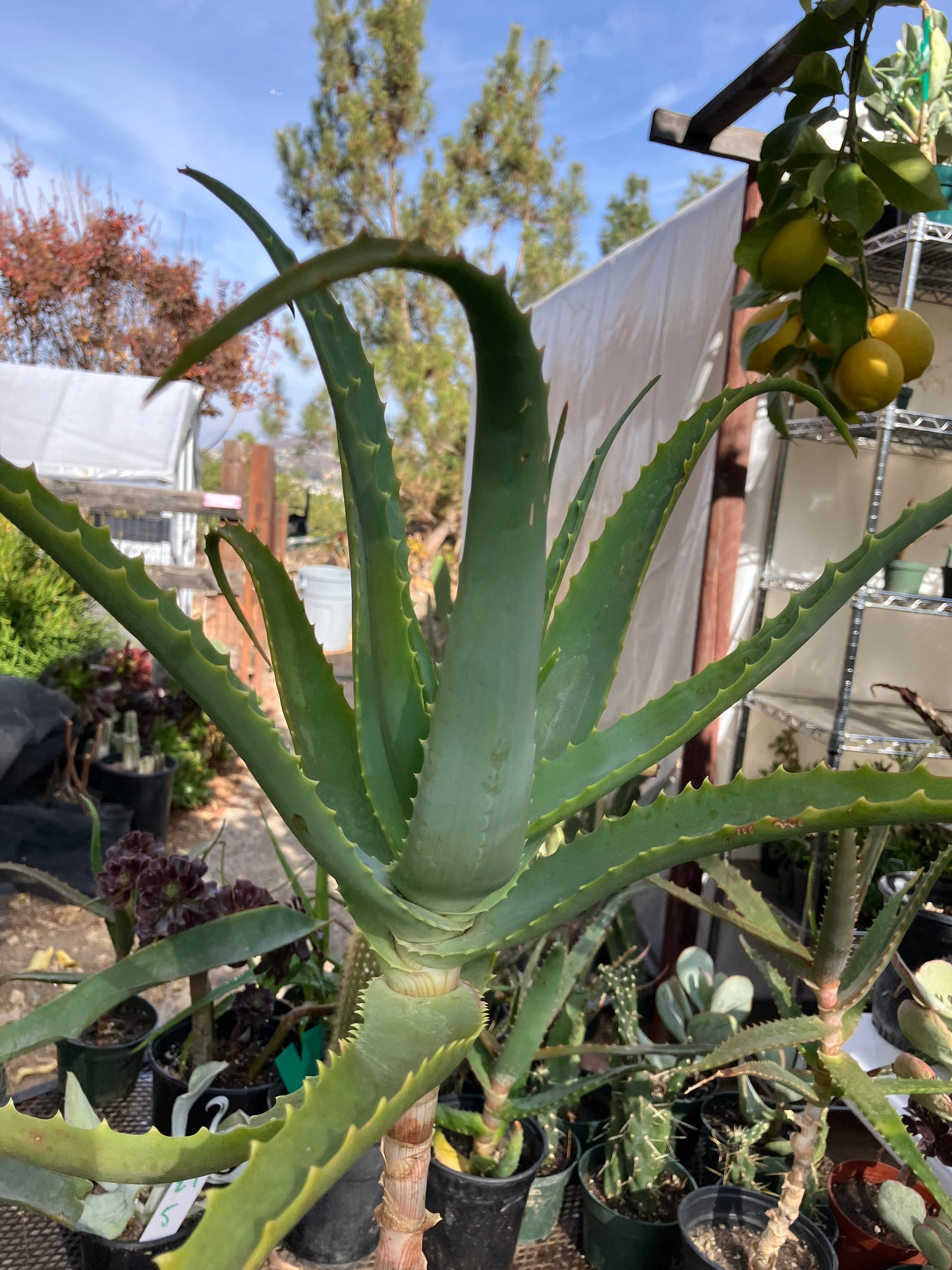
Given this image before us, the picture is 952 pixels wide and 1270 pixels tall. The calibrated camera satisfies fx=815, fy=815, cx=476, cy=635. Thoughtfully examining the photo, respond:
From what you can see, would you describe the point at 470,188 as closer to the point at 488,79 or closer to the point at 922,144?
the point at 488,79

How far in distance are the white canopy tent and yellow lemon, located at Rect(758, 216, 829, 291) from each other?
4.54 meters

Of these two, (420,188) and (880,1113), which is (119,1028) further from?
(420,188)

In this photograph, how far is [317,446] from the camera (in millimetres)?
7883

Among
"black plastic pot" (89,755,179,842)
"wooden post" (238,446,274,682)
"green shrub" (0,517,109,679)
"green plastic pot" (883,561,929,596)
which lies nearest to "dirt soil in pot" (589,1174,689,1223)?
"green plastic pot" (883,561,929,596)

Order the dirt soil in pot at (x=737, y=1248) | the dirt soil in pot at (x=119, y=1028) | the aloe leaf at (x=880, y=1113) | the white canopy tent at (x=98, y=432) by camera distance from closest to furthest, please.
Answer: the aloe leaf at (x=880, y=1113)
the dirt soil in pot at (x=737, y=1248)
the dirt soil in pot at (x=119, y=1028)
the white canopy tent at (x=98, y=432)

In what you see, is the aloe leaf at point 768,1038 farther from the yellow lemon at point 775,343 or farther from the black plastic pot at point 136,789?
the black plastic pot at point 136,789

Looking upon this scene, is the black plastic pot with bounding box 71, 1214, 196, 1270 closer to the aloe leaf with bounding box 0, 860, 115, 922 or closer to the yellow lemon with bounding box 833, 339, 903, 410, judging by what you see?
the aloe leaf with bounding box 0, 860, 115, 922

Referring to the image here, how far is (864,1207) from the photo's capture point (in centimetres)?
109

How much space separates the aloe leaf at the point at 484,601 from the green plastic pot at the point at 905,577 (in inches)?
61.7

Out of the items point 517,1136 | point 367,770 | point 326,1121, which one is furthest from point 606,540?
point 517,1136

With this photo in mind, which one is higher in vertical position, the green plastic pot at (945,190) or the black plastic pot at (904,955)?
the green plastic pot at (945,190)

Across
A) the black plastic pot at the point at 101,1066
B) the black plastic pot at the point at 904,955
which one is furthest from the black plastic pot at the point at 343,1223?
the black plastic pot at the point at 904,955

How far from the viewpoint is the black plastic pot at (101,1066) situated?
113cm

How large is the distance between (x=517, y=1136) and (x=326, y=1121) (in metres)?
0.84
